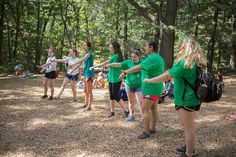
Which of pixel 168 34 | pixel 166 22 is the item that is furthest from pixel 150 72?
pixel 166 22

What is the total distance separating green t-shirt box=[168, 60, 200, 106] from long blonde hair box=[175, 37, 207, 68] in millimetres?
72

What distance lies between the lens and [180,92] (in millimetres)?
4031

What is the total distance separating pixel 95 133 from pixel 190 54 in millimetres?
2843

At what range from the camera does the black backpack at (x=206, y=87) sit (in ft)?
12.4

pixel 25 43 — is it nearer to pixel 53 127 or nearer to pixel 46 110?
pixel 46 110

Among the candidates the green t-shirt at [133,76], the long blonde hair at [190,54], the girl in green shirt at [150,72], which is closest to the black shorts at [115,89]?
the green t-shirt at [133,76]

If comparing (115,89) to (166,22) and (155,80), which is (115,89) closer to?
(155,80)

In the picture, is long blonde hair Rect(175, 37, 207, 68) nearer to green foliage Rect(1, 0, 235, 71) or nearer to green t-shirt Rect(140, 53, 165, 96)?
green t-shirt Rect(140, 53, 165, 96)

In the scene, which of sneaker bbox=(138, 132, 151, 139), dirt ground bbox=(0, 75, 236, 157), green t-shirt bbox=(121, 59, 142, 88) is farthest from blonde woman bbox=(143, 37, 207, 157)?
green t-shirt bbox=(121, 59, 142, 88)

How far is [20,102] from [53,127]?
3.34 metres

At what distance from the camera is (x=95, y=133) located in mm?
5820

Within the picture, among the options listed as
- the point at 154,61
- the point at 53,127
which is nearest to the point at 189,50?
the point at 154,61

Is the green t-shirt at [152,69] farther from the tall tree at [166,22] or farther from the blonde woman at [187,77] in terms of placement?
the tall tree at [166,22]

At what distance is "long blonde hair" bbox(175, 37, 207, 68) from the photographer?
12.4 feet
